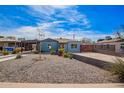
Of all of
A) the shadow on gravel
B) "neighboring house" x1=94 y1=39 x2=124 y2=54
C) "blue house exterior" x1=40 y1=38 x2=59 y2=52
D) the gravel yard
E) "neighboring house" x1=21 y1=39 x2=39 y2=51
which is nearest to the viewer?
the gravel yard

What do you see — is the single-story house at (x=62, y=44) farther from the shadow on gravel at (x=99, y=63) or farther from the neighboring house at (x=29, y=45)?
the shadow on gravel at (x=99, y=63)

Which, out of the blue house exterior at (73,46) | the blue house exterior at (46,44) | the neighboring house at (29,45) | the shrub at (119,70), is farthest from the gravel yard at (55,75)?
the neighboring house at (29,45)

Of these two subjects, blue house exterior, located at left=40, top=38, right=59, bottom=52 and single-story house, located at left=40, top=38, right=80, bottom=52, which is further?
blue house exterior, located at left=40, top=38, right=59, bottom=52

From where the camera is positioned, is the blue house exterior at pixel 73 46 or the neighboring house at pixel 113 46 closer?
the neighboring house at pixel 113 46

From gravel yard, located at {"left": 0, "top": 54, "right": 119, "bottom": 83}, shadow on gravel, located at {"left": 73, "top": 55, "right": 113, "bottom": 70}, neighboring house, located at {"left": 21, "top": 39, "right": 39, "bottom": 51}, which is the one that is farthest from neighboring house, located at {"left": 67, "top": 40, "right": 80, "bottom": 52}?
gravel yard, located at {"left": 0, "top": 54, "right": 119, "bottom": 83}

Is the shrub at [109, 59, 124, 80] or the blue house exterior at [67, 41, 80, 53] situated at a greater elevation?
the blue house exterior at [67, 41, 80, 53]

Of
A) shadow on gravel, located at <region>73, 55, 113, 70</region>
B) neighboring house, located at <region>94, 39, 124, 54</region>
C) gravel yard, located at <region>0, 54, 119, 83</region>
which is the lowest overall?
gravel yard, located at <region>0, 54, 119, 83</region>

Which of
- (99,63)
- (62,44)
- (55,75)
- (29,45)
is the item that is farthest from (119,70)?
(29,45)

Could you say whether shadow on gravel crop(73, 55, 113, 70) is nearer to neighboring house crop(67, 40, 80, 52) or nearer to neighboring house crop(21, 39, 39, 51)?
neighboring house crop(67, 40, 80, 52)

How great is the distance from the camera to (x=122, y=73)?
7832mm
